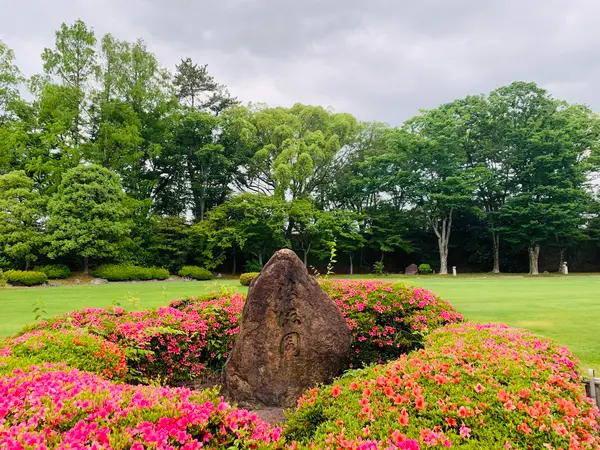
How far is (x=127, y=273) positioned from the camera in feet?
73.1

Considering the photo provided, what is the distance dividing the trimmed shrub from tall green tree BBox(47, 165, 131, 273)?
20.2 m

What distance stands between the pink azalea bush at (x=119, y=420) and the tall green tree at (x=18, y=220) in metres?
22.7

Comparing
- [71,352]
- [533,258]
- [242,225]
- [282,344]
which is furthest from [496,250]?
[71,352]

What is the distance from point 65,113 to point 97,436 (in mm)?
27644

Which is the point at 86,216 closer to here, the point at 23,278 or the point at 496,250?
the point at 23,278

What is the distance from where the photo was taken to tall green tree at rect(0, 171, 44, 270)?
20953 mm

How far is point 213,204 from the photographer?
31.8m

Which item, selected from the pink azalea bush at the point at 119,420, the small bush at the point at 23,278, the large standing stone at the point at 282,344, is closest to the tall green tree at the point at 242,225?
the small bush at the point at 23,278

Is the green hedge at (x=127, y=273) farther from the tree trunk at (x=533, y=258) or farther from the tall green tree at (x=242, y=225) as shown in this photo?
the tree trunk at (x=533, y=258)

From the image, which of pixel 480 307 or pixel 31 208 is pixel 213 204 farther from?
pixel 480 307

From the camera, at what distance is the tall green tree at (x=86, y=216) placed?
21.8 m

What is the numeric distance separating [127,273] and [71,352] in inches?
798

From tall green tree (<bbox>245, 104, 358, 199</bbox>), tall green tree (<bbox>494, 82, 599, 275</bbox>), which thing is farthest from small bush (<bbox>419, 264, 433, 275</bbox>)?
tall green tree (<bbox>245, 104, 358, 199</bbox>)

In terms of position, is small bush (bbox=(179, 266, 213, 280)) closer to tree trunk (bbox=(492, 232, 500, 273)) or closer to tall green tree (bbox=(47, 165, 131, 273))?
tall green tree (bbox=(47, 165, 131, 273))
